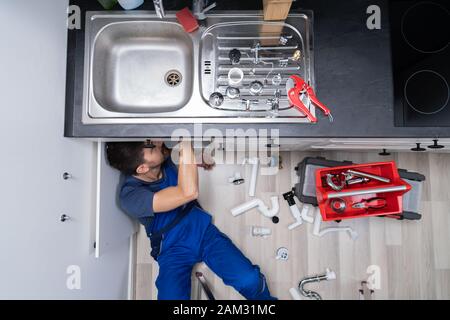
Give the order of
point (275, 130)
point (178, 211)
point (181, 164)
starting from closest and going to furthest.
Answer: point (275, 130) → point (181, 164) → point (178, 211)

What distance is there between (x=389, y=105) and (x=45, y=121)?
1.08 meters

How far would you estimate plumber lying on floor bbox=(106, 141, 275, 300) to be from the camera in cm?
130

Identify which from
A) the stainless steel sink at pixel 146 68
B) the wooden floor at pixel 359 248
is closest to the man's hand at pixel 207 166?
the wooden floor at pixel 359 248

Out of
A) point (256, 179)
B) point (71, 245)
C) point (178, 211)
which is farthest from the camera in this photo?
point (256, 179)

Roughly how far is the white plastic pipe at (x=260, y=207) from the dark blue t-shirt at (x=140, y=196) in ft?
1.41

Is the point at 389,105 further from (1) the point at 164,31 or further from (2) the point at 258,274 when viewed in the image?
(2) the point at 258,274

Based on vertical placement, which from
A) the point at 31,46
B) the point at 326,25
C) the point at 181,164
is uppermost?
the point at 326,25

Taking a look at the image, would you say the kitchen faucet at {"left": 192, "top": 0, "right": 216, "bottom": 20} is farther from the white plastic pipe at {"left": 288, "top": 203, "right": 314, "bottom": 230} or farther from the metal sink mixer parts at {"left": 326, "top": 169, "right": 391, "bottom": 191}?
the white plastic pipe at {"left": 288, "top": 203, "right": 314, "bottom": 230}

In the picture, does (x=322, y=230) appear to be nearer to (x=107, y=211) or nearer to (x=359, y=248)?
(x=359, y=248)

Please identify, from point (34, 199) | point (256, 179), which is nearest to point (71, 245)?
point (34, 199)

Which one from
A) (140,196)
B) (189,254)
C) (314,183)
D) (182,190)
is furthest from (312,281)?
(140,196)

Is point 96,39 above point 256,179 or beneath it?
above

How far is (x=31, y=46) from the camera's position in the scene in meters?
0.93

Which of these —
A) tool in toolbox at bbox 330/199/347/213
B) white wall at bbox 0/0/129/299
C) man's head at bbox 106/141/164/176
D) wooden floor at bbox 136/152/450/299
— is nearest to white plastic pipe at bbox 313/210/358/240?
wooden floor at bbox 136/152/450/299
